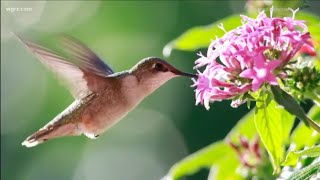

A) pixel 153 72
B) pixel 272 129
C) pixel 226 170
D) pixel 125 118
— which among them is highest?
pixel 153 72

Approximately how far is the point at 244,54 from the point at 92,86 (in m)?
0.45

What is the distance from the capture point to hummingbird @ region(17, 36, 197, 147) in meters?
1.58

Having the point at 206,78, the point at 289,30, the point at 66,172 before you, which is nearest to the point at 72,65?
the point at 206,78

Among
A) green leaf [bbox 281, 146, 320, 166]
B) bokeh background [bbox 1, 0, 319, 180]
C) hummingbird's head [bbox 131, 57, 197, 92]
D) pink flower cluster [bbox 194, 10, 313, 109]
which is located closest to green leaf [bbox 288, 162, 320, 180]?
green leaf [bbox 281, 146, 320, 166]

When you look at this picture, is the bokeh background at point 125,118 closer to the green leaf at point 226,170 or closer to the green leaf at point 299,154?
the green leaf at point 226,170

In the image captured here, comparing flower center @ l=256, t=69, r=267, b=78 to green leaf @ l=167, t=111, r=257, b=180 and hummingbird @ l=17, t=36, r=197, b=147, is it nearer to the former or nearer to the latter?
hummingbird @ l=17, t=36, r=197, b=147

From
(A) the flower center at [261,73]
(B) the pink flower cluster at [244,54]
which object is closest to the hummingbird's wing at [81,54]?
(B) the pink flower cluster at [244,54]

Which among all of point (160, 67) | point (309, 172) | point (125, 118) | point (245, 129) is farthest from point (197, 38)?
point (125, 118)

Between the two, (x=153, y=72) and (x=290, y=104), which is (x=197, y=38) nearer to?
(x=153, y=72)

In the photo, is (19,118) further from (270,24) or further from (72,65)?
(270,24)

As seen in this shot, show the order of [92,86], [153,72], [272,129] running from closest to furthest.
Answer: [272,129] → [153,72] → [92,86]

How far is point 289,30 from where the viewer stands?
1396 millimetres

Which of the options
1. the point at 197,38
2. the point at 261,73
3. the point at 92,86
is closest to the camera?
the point at 261,73

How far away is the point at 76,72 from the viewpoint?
5.36 ft
